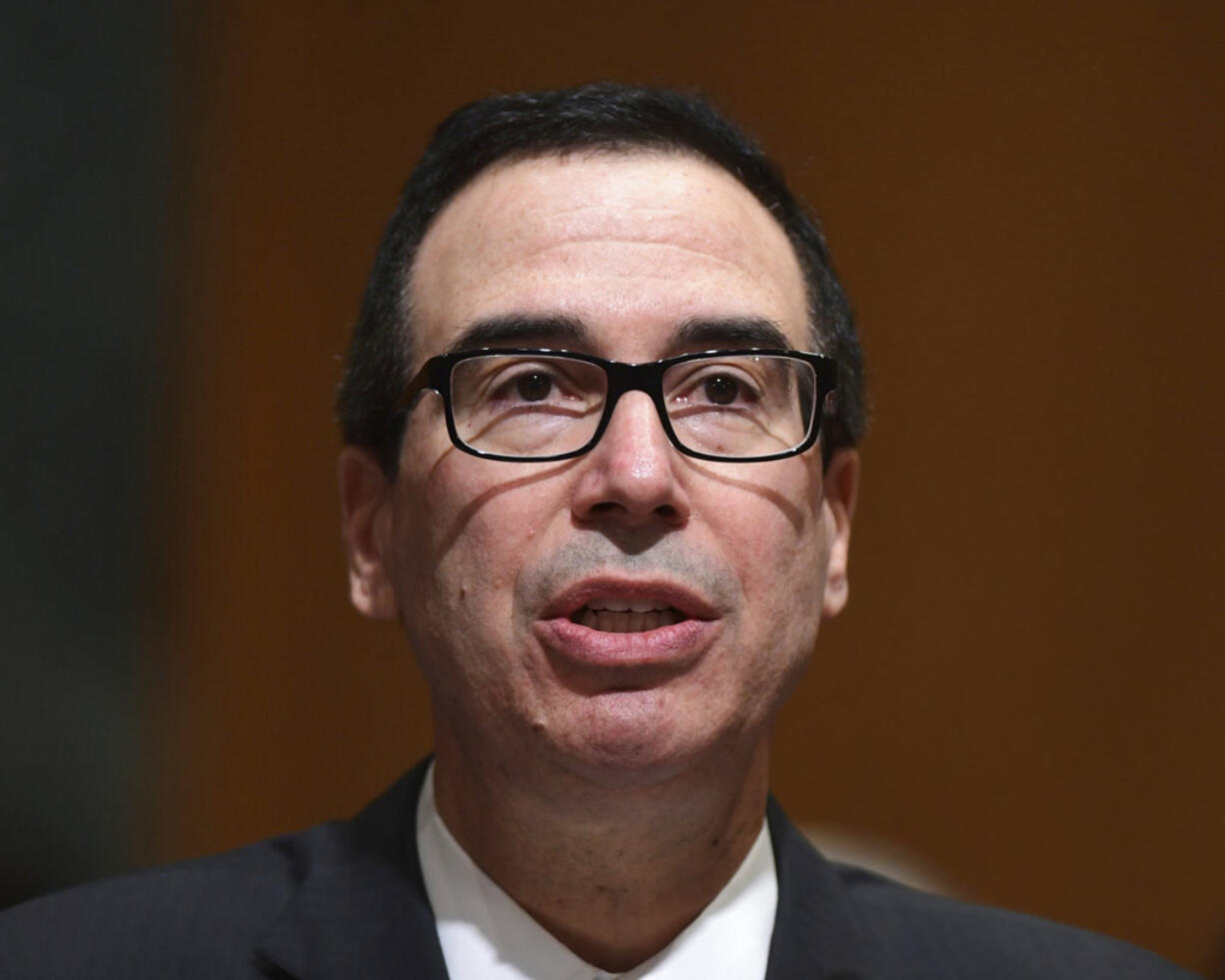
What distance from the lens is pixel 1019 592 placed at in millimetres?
3107

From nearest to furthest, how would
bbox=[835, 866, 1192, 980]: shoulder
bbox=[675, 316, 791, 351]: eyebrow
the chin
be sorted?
the chin → bbox=[675, 316, 791, 351]: eyebrow → bbox=[835, 866, 1192, 980]: shoulder

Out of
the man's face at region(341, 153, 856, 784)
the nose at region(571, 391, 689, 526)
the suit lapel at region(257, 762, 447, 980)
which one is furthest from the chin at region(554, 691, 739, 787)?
the suit lapel at region(257, 762, 447, 980)

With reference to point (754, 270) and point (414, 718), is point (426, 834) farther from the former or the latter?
point (414, 718)

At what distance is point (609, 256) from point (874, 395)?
1579 mm

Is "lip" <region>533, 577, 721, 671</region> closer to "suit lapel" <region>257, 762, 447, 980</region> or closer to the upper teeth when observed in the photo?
the upper teeth

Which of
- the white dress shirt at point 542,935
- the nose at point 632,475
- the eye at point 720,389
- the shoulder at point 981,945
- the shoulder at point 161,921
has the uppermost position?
the eye at point 720,389

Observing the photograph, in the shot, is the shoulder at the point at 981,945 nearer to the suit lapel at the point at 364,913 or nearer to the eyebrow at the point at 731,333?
the suit lapel at the point at 364,913

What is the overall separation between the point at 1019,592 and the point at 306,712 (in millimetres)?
1516

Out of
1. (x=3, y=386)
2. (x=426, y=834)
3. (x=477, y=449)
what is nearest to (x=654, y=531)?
(x=477, y=449)

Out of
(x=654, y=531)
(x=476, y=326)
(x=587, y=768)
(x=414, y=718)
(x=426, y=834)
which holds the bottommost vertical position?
(x=414, y=718)

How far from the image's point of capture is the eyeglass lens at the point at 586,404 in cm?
164

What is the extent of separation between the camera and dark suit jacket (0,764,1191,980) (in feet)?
5.57

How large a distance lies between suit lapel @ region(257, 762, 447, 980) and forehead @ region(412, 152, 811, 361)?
574mm

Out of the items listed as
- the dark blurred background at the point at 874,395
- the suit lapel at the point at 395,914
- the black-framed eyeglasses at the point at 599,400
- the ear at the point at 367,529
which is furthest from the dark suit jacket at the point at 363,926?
the dark blurred background at the point at 874,395
